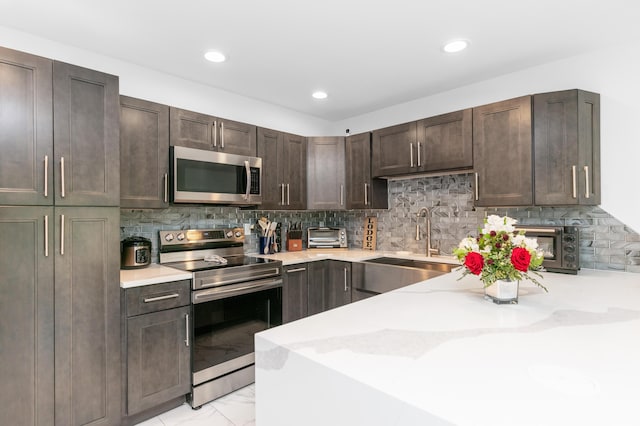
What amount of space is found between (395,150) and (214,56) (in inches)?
70.4

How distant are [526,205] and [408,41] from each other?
1.43 metres

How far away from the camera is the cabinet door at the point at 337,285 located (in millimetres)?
3262

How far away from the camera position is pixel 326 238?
3.91m

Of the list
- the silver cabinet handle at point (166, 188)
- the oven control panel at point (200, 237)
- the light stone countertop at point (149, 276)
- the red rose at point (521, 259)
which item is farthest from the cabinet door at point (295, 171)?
the red rose at point (521, 259)

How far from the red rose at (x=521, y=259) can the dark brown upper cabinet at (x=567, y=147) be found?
4.00 feet

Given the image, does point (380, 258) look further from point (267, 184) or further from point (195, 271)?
point (195, 271)

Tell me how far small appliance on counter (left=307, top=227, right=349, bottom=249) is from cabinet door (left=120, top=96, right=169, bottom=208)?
67.7 inches

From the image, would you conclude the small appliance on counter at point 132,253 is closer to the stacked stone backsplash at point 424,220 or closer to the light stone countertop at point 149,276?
the light stone countertop at point 149,276

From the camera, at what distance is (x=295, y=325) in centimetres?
123

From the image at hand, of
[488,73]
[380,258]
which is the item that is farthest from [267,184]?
[488,73]

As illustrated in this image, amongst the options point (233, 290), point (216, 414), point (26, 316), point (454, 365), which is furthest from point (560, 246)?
point (26, 316)

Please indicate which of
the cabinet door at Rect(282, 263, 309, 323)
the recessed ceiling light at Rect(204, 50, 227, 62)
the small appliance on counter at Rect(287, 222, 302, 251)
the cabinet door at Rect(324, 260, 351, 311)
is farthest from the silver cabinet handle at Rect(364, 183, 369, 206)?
the recessed ceiling light at Rect(204, 50, 227, 62)

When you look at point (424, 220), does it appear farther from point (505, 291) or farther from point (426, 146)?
point (505, 291)

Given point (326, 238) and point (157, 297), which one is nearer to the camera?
point (157, 297)
